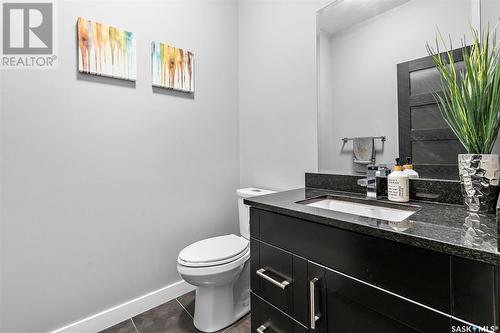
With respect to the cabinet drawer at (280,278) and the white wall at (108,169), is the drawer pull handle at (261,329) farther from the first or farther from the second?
the white wall at (108,169)

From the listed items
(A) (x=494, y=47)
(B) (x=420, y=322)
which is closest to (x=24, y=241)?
(B) (x=420, y=322)

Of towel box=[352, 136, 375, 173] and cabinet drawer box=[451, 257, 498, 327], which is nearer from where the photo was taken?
cabinet drawer box=[451, 257, 498, 327]

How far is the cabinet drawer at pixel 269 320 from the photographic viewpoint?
36.6 inches

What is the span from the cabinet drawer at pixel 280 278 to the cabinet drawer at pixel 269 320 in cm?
3

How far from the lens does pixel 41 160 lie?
128 cm

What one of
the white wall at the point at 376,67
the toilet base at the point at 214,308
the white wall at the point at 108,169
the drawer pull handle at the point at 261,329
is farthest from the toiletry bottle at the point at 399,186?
the white wall at the point at 108,169

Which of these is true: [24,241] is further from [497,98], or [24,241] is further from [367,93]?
[497,98]

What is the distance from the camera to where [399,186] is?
1033 mm

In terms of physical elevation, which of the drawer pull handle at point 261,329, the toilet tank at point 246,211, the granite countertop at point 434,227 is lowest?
the drawer pull handle at point 261,329

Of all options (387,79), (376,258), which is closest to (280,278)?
(376,258)

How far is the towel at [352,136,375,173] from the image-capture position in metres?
1.26

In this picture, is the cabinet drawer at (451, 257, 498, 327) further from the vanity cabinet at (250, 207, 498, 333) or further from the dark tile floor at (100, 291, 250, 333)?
the dark tile floor at (100, 291, 250, 333)

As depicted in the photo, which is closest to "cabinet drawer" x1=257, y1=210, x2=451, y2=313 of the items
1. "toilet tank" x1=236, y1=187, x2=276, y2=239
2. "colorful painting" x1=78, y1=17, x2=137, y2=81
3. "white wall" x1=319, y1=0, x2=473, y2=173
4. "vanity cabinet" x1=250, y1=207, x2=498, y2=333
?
"vanity cabinet" x1=250, y1=207, x2=498, y2=333

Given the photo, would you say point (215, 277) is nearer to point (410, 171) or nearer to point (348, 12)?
point (410, 171)
